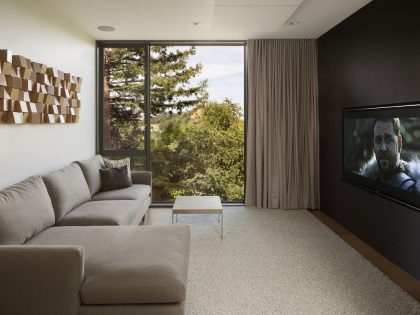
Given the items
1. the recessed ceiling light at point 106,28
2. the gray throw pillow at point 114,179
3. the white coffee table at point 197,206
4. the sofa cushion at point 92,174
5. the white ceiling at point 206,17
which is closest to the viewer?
the white ceiling at point 206,17

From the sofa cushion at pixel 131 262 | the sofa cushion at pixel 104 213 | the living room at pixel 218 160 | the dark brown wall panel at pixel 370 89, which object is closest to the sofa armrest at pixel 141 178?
the living room at pixel 218 160

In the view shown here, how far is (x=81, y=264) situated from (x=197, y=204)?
2367 mm

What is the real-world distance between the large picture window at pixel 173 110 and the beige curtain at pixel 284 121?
347 millimetres

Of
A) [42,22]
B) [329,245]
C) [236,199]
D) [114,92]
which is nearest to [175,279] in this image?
[329,245]

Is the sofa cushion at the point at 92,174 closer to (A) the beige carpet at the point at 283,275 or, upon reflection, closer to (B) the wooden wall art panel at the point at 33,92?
(B) the wooden wall art panel at the point at 33,92

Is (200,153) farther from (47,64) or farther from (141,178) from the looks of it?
(47,64)

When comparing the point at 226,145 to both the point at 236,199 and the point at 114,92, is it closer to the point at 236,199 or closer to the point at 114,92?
the point at 236,199

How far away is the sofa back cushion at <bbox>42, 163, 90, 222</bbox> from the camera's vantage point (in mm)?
3322

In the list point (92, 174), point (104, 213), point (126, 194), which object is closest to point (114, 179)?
point (92, 174)

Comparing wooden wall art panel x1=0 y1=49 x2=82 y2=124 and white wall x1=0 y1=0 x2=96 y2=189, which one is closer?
wooden wall art panel x1=0 y1=49 x2=82 y2=124

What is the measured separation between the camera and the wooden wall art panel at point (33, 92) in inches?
122

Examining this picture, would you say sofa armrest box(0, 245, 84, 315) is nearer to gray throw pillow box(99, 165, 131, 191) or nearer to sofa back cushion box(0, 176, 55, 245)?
sofa back cushion box(0, 176, 55, 245)

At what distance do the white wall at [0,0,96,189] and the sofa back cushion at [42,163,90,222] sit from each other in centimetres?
29

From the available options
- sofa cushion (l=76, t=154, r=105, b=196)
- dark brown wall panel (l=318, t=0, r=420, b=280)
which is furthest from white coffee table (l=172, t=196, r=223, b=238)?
dark brown wall panel (l=318, t=0, r=420, b=280)
